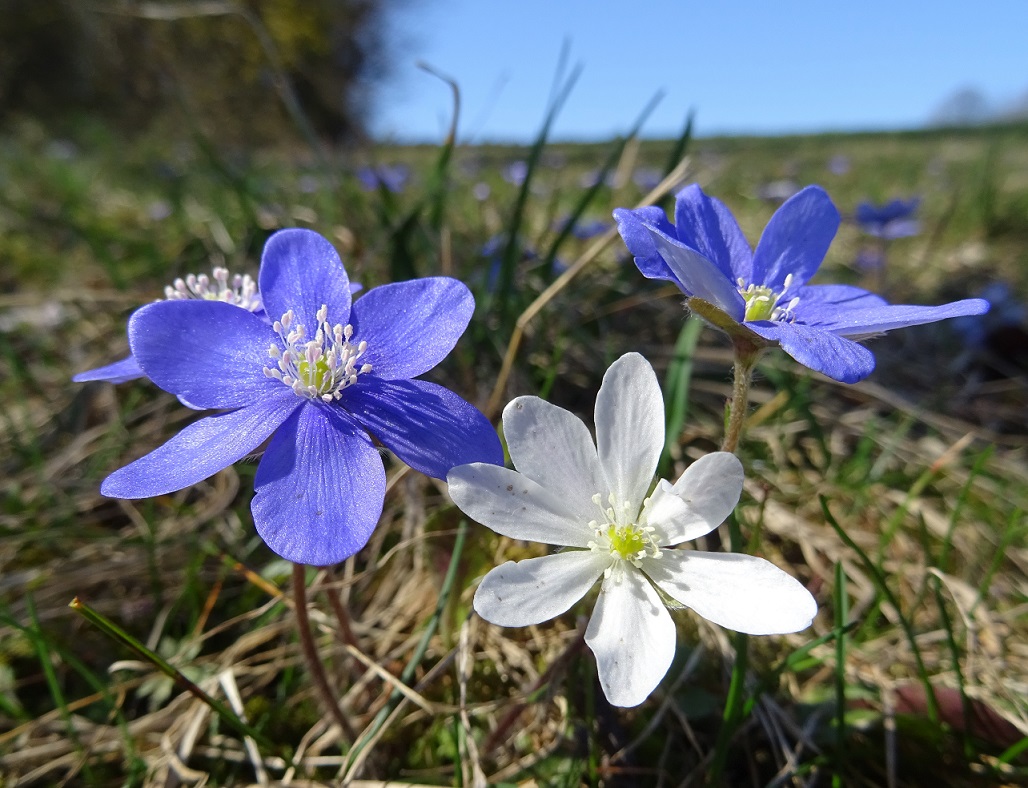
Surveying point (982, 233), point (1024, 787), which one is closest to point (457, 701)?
point (1024, 787)

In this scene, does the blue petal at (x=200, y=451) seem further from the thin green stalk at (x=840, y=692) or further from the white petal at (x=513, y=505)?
the thin green stalk at (x=840, y=692)

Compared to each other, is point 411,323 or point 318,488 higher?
point 411,323

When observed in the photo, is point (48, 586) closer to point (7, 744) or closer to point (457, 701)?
point (7, 744)

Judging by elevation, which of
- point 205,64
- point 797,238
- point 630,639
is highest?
point 797,238

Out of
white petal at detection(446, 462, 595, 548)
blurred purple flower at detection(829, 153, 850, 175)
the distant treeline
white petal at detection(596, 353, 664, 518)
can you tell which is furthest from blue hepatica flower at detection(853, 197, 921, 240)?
the distant treeline

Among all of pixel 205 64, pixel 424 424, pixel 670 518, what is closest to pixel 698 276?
pixel 670 518

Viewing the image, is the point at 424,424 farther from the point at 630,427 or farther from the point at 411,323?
the point at 630,427

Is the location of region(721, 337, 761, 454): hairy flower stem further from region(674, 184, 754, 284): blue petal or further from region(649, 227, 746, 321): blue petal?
region(674, 184, 754, 284): blue petal
